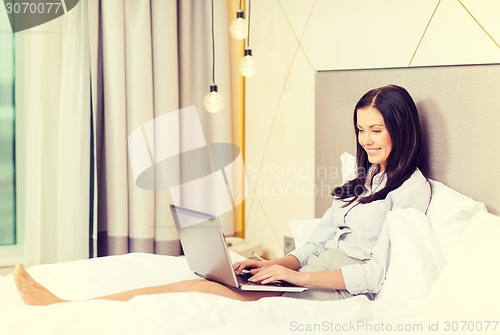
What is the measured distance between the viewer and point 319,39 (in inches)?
111

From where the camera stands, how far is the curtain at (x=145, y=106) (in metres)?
2.87

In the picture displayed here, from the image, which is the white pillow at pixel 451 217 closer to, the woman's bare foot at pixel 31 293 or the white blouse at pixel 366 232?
the white blouse at pixel 366 232

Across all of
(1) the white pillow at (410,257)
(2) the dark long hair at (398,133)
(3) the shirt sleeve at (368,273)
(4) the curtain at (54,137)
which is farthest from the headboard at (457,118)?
(4) the curtain at (54,137)

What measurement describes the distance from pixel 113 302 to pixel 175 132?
4.92 ft

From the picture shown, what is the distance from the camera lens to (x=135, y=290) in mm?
1836

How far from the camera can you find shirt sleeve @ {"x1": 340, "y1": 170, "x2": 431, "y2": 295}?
1924mm

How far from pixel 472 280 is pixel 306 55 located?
1.53 m

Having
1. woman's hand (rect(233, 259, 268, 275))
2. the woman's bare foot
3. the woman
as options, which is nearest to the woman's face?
the woman

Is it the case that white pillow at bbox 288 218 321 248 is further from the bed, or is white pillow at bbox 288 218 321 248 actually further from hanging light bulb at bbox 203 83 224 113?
hanging light bulb at bbox 203 83 224 113

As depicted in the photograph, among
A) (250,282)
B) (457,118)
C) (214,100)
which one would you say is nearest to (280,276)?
(250,282)

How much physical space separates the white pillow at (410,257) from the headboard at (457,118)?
0.77 feet

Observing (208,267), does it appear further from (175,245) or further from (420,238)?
(175,245)

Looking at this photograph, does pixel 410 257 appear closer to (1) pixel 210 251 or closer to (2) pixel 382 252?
(2) pixel 382 252

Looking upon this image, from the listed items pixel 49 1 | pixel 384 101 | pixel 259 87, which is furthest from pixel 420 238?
pixel 49 1
